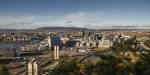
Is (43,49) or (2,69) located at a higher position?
(2,69)

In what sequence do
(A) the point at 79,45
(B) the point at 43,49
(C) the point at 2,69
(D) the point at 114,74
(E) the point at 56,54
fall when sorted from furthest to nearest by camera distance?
(A) the point at 79,45 < (B) the point at 43,49 < (E) the point at 56,54 < (C) the point at 2,69 < (D) the point at 114,74

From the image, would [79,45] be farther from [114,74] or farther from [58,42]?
[114,74]

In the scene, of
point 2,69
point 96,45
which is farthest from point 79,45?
point 2,69

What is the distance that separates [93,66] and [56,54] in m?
49.9

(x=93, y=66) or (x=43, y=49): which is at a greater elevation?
(x=93, y=66)

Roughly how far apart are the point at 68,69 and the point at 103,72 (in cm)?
152

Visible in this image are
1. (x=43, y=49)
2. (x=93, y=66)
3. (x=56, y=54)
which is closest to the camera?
(x=93, y=66)

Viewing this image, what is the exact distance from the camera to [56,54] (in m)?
64.5

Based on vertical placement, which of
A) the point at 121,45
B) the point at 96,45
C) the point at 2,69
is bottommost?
the point at 96,45

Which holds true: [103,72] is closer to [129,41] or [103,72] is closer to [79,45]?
[129,41]

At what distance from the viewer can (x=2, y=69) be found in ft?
56.0

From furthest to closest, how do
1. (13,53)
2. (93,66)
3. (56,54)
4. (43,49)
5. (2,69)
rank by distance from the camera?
(43,49) → (13,53) → (56,54) → (2,69) → (93,66)

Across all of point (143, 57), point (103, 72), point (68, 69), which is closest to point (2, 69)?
point (68, 69)

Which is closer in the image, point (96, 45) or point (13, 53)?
point (13, 53)
